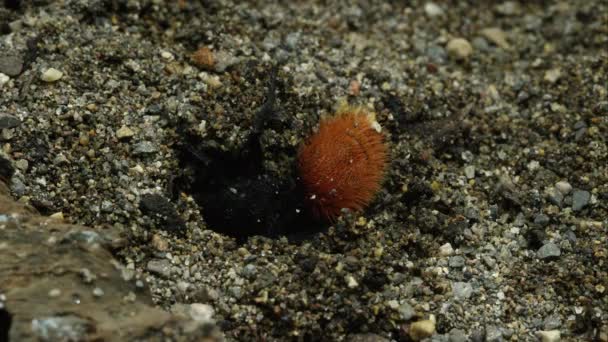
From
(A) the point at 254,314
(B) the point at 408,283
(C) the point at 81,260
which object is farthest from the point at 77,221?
(B) the point at 408,283

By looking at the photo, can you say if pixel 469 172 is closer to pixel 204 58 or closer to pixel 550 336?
pixel 550 336

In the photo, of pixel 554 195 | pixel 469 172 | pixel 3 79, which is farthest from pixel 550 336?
pixel 3 79

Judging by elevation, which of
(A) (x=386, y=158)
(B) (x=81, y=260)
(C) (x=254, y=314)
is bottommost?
(C) (x=254, y=314)

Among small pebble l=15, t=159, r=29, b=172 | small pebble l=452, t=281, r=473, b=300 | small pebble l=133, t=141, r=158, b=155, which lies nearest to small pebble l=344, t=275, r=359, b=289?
small pebble l=452, t=281, r=473, b=300

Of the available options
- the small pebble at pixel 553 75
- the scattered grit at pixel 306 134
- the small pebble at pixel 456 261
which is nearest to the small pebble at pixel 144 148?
the scattered grit at pixel 306 134

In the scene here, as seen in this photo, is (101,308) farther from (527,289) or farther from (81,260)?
(527,289)

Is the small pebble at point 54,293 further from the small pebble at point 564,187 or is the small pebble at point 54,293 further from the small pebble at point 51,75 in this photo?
the small pebble at point 564,187

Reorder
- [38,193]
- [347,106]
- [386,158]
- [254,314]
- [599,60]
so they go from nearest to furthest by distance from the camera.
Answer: [254,314], [38,193], [386,158], [347,106], [599,60]
